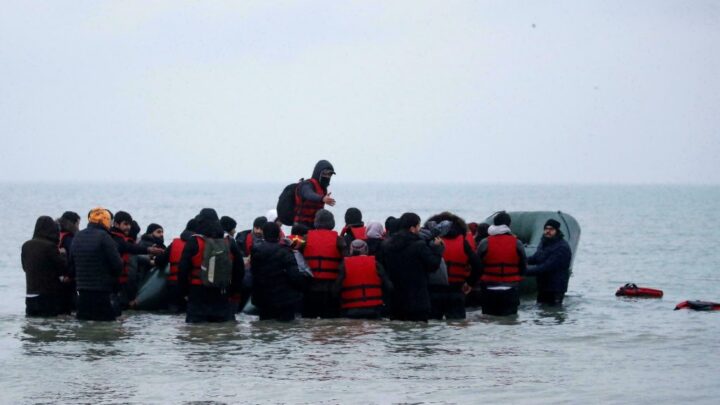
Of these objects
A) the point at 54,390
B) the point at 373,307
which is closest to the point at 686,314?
the point at 373,307

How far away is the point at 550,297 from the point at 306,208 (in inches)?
150

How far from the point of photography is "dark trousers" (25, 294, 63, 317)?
15273 millimetres

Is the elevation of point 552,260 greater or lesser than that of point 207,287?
greater

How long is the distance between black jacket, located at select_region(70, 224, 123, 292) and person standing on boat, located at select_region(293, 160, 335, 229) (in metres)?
2.94

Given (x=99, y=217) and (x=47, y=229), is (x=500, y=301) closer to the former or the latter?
(x=99, y=217)

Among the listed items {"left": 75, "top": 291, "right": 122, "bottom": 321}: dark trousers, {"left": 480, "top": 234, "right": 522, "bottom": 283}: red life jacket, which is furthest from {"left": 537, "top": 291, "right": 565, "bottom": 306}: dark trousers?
{"left": 75, "top": 291, "right": 122, "bottom": 321}: dark trousers

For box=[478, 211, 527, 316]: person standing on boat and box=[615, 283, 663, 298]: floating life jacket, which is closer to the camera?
box=[478, 211, 527, 316]: person standing on boat

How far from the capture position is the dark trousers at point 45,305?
15.3 metres

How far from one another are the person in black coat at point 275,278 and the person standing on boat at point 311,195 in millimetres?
1530

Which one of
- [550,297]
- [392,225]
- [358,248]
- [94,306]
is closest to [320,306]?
[358,248]

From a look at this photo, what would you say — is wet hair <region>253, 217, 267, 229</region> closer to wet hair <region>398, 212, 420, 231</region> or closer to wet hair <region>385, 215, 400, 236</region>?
wet hair <region>385, 215, 400, 236</region>

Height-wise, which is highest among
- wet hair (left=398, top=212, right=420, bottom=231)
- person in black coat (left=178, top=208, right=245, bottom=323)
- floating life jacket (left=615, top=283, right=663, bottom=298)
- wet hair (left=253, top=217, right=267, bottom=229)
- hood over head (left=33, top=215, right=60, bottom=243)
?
wet hair (left=398, top=212, right=420, bottom=231)

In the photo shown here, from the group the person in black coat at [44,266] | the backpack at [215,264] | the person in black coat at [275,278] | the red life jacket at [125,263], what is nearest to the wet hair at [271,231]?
the person in black coat at [275,278]

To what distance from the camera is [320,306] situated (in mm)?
15664
